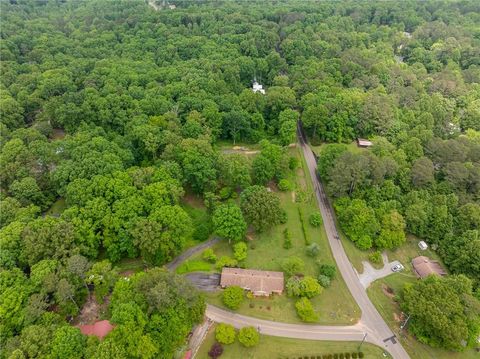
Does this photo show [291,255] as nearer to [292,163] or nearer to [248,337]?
[248,337]

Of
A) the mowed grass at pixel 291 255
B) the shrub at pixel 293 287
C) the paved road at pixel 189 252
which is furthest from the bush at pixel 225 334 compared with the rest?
the paved road at pixel 189 252

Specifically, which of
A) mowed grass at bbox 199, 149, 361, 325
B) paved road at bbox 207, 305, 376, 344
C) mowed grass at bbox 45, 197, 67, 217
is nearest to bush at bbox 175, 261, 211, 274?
mowed grass at bbox 199, 149, 361, 325

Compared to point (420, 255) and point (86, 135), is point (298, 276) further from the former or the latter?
point (86, 135)

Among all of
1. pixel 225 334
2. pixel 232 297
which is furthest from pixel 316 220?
pixel 225 334

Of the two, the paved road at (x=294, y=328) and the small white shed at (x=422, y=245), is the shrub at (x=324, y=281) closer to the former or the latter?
the paved road at (x=294, y=328)

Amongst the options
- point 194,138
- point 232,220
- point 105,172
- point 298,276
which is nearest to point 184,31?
point 194,138

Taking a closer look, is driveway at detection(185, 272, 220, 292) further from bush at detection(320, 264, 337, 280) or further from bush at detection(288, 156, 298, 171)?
bush at detection(288, 156, 298, 171)

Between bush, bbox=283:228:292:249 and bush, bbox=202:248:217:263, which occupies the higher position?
bush, bbox=283:228:292:249
